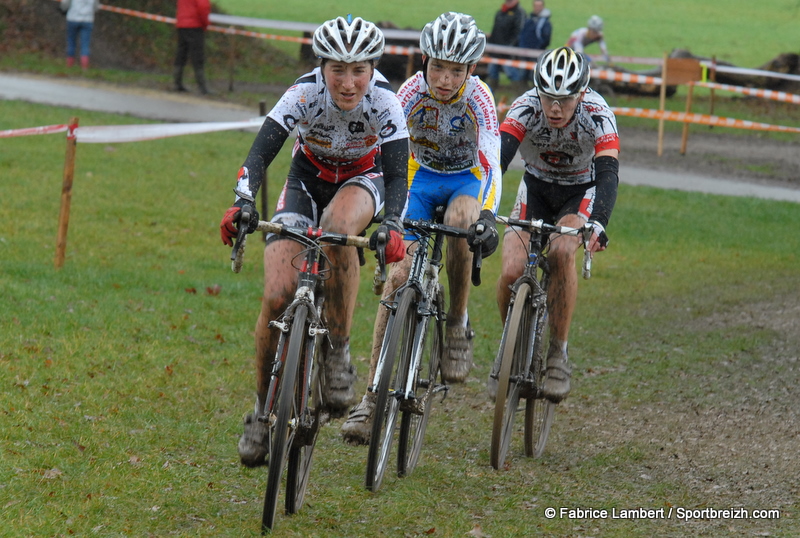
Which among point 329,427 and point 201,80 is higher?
point 201,80

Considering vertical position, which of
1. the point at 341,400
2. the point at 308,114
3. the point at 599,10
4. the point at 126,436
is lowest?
the point at 126,436

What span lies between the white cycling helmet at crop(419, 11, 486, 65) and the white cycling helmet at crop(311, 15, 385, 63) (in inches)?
31.1

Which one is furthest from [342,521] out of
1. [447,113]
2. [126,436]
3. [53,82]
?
[53,82]

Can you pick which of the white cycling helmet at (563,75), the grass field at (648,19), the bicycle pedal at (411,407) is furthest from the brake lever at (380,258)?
the grass field at (648,19)

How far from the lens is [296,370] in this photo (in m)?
4.54

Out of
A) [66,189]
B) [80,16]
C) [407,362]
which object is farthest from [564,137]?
[80,16]

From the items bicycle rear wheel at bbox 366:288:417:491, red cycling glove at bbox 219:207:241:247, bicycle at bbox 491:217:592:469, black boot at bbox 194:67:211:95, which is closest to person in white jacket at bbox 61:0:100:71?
black boot at bbox 194:67:211:95

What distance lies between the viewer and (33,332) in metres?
7.51

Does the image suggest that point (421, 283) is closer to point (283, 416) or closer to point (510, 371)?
point (510, 371)

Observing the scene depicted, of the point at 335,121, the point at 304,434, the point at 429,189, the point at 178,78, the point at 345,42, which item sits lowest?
the point at 304,434

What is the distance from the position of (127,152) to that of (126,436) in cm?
1079

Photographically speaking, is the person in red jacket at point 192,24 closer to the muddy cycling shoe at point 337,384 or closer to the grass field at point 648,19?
the grass field at point 648,19

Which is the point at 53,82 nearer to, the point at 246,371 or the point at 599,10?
the point at 246,371

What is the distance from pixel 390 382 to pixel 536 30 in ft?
65.6
